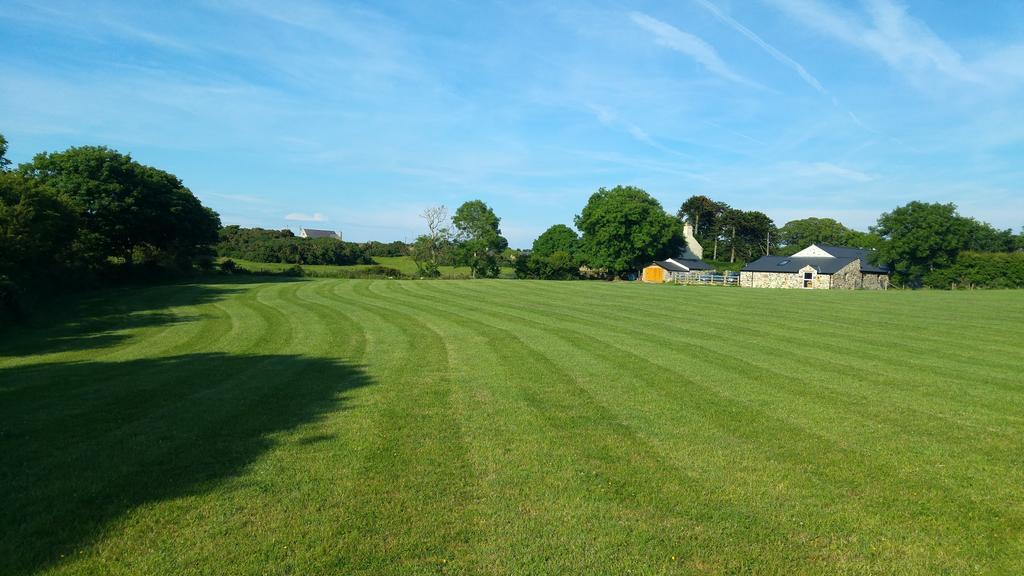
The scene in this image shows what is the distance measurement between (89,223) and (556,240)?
241 ft

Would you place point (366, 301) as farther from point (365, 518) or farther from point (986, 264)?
point (986, 264)

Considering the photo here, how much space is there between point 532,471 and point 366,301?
2345 cm

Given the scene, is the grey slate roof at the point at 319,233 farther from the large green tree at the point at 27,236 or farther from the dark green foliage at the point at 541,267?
the large green tree at the point at 27,236

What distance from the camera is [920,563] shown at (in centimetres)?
425

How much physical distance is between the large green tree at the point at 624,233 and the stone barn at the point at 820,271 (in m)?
12.7

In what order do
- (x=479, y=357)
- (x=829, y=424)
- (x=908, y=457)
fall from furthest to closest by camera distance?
(x=479, y=357) < (x=829, y=424) < (x=908, y=457)

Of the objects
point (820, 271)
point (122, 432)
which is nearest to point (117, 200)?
point (122, 432)

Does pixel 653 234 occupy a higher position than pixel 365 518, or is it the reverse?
pixel 653 234

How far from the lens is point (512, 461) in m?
6.23

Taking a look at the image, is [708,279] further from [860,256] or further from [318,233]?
[318,233]

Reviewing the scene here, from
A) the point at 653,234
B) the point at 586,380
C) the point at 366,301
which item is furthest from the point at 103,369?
the point at 653,234

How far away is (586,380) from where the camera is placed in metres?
10.4

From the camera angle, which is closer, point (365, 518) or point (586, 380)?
point (365, 518)

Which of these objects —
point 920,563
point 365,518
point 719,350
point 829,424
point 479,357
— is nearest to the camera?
point 920,563
